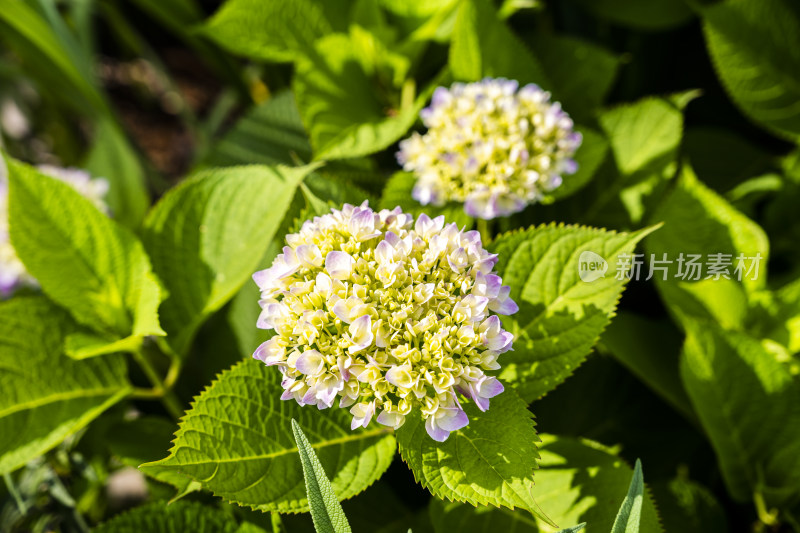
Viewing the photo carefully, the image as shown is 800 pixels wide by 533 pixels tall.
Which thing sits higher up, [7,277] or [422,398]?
[422,398]

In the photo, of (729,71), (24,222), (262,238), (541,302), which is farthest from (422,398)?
(729,71)

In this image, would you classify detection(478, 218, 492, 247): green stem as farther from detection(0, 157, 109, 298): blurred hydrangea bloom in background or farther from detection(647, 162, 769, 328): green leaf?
detection(0, 157, 109, 298): blurred hydrangea bloom in background

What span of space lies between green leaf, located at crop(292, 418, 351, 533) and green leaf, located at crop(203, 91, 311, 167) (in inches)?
34.5

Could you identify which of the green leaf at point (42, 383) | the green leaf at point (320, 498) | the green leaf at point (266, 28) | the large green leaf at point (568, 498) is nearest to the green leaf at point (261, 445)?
the green leaf at point (320, 498)

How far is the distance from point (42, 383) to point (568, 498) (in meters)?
0.78

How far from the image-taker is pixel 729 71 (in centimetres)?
138

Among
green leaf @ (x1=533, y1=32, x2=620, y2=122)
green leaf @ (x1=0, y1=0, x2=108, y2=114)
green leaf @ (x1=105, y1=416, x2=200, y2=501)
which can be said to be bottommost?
green leaf @ (x1=105, y1=416, x2=200, y2=501)

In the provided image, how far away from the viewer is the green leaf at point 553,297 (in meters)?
0.86

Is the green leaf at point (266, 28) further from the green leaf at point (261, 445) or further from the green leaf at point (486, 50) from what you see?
the green leaf at point (261, 445)

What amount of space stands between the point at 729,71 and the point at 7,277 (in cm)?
149

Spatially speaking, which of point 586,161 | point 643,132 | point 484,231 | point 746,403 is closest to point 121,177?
point 484,231

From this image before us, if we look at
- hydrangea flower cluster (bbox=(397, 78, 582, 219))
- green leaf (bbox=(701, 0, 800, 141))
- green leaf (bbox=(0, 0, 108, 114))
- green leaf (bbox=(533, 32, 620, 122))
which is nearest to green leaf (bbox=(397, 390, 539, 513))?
hydrangea flower cluster (bbox=(397, 78, 582, 219))

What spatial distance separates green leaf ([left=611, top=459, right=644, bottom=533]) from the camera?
0.68m

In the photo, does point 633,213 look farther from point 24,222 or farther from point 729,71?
point 24,222
